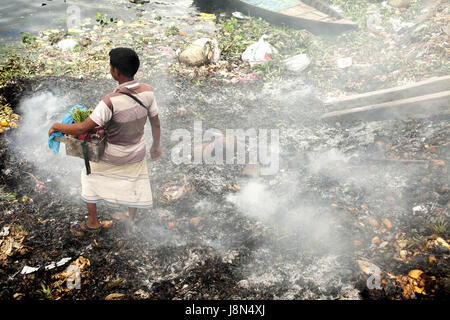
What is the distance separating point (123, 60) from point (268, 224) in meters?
1.98

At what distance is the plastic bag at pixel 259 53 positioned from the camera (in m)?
5.46

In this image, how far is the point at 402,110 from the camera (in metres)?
3.91

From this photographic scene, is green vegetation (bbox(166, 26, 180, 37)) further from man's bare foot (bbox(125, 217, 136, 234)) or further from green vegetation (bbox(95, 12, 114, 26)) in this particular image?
man's bare foot (bbox(125, 217, 136, 234))

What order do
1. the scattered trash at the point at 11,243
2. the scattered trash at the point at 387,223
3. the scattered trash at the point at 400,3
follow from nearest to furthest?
the scattered trash at the point at 11,243 < the scattered trash at the point at 387,223 < the scattered trash at the point at 400,3

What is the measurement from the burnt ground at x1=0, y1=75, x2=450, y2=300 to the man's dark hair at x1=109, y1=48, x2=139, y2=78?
1.57 meters

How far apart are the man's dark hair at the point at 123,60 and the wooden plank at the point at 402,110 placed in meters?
3.16

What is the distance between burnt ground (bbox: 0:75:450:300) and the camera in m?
2.39

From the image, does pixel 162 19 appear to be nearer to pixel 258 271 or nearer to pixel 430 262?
pixel 258 271

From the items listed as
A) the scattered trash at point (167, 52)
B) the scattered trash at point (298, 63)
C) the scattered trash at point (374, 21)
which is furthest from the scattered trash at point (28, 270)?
the scattered trash at point (374, 21)

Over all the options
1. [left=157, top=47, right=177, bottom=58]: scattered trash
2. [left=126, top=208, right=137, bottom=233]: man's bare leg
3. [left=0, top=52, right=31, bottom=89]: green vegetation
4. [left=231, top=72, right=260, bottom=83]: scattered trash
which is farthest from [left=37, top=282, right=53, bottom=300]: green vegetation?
[left=157, top=47, right=177, bottom=58]: scattered trash

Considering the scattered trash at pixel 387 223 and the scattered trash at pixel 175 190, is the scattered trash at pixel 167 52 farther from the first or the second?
the scattered trash at pixel 387 223

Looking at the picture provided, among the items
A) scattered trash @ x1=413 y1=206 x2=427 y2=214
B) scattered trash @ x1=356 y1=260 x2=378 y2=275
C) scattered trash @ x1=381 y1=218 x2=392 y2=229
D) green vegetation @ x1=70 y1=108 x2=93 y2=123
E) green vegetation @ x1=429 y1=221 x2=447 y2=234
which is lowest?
scattered trash @ x1=356 y1=260 x2=378 y2=275

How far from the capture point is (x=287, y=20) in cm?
685

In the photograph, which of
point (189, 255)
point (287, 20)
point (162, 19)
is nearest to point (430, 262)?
point (189, 255)
